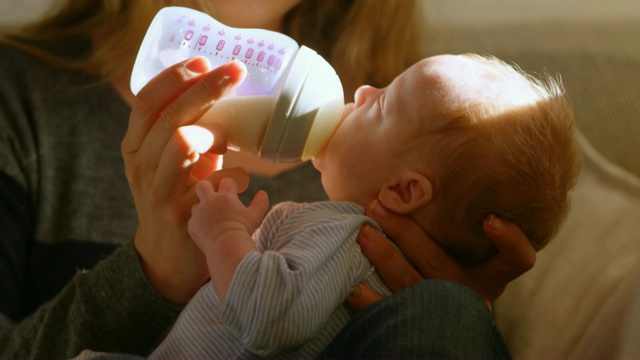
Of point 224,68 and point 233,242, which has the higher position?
point 224,68

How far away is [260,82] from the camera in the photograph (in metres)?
0.93

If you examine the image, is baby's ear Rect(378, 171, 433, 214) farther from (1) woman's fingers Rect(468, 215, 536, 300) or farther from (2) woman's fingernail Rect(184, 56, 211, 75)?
(2) woman's fingernail Rect(184, 56, 211, 75)

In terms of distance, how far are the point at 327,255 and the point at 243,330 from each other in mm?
128

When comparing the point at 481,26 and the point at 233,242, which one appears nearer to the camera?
the point at 233,242

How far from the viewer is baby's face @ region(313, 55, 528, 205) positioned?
976mm

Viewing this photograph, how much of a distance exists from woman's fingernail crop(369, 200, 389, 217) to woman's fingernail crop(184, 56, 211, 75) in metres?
0.27

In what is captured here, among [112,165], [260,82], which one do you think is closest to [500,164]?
[260,82]

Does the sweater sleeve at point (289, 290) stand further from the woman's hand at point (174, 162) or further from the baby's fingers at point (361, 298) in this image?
the woman's hand at point (174, 162)

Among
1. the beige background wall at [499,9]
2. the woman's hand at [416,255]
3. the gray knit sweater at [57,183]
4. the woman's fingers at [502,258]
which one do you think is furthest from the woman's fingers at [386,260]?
the beige background wall at [499,9]

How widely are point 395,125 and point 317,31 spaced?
67 cm

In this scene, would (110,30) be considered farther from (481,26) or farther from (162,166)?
(481,26)

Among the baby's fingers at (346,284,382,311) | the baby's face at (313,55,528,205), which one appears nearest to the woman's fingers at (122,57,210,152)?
the baby's face at (313,55,528,205)

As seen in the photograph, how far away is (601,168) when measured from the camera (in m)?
1.40

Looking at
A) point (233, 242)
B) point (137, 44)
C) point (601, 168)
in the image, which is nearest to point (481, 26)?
point (601, 168)
